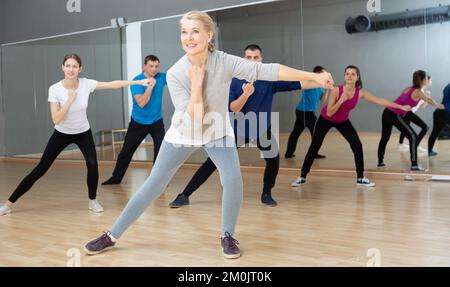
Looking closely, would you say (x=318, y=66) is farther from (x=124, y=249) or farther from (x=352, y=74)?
(x=124, y=249)

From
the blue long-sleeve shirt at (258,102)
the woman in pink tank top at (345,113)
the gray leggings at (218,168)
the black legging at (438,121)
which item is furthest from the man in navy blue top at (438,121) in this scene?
the gray leggings at (218,168)

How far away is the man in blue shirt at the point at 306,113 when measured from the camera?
6.45m

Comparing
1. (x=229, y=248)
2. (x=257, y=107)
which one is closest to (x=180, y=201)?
(x=257, y=107)

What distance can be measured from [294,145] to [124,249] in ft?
12.4

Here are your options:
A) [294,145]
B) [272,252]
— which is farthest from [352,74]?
[272,252]

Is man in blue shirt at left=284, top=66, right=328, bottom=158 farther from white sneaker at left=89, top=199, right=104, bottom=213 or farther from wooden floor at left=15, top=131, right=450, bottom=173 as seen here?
white sneaker at left=89, top=199, right=104, bottom=213

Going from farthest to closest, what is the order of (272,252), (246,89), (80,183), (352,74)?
(80,183), (352,74), (246,89), (272,252)

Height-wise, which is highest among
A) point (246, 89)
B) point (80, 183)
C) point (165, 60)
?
point (165, 60)

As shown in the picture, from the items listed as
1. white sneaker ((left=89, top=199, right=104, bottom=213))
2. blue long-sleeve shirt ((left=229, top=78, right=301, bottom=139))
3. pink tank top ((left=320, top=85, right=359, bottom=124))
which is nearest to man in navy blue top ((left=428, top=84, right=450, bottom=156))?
pink tank top ((left=320, top=85, right=359, bottom=124))

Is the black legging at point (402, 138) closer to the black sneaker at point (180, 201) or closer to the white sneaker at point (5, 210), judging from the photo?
the black sneaker at point (180, 201)

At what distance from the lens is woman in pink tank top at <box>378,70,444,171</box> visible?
5750mm

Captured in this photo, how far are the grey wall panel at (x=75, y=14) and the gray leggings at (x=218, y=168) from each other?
4355 millimetres

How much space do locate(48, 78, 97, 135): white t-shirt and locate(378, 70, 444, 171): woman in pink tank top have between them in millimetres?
3176
